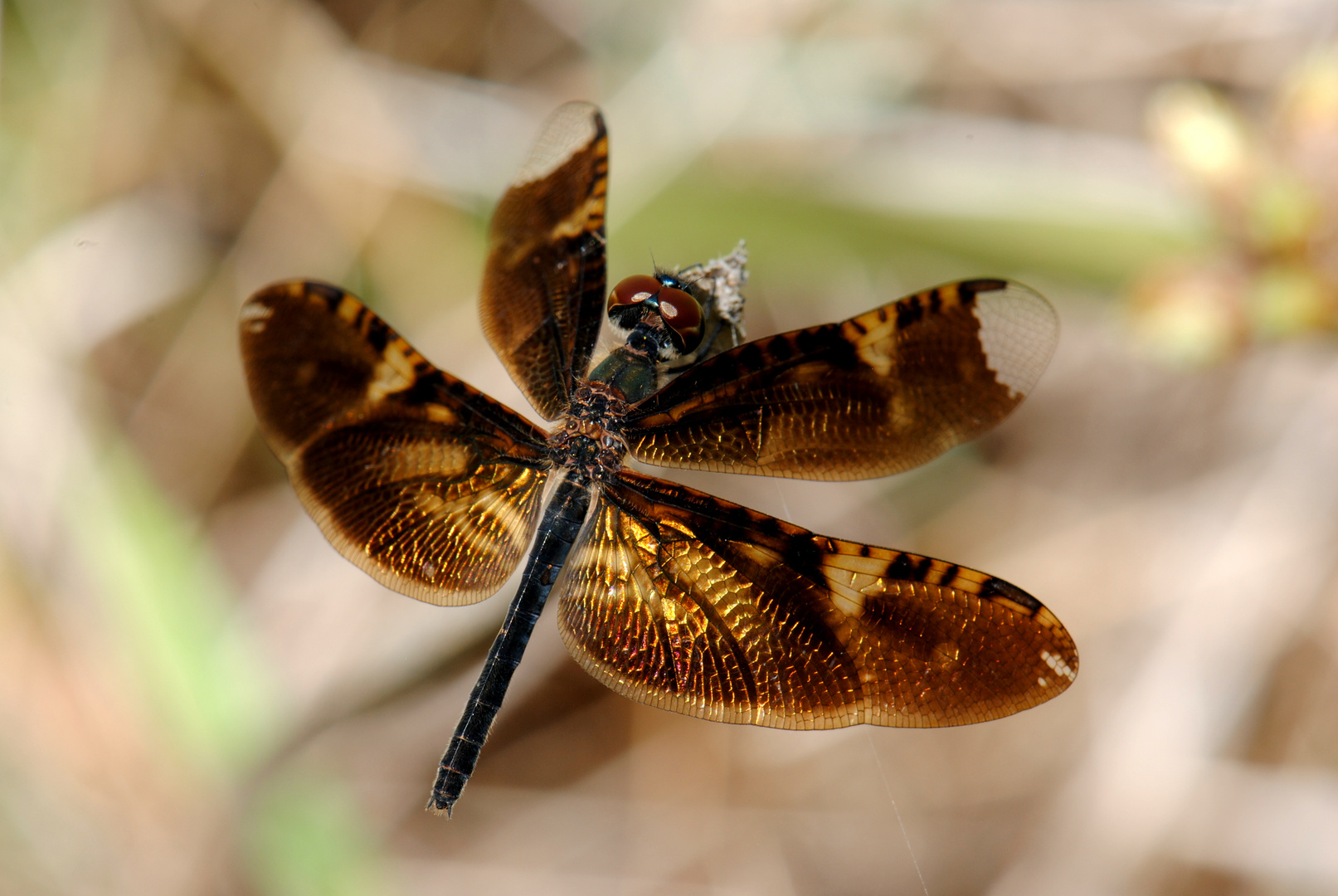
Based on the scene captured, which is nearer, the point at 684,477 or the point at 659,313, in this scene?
the point at 659,313

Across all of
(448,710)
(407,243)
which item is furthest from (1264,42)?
(448,710)

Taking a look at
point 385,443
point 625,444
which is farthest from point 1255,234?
point 385,443

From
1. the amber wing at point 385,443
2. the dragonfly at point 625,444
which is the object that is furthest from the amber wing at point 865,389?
the amber wing at point 385,443

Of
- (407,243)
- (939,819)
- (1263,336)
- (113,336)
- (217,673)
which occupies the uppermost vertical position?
(1263,336)

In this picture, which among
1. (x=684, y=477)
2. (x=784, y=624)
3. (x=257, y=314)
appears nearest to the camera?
(x=784, y=624)

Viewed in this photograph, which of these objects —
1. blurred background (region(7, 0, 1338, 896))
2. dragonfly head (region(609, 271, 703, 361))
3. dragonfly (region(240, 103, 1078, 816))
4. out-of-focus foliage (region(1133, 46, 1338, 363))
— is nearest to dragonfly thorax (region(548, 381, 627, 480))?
dragonfly (region(240, 103, 1078, 816))

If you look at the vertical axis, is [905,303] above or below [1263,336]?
below

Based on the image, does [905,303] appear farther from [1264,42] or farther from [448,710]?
[1264,42]

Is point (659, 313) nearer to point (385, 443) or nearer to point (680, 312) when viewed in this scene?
point (680, 312)
